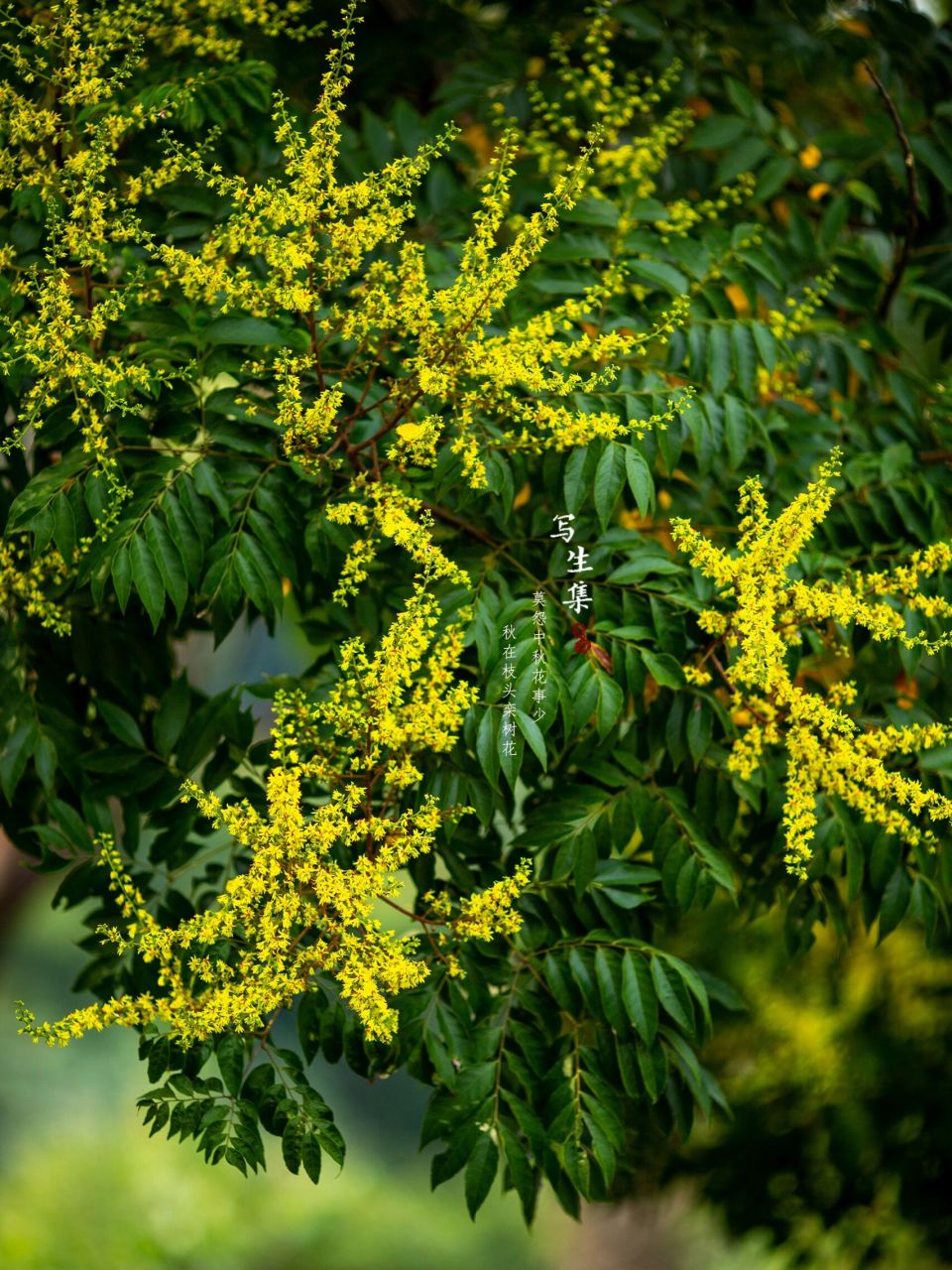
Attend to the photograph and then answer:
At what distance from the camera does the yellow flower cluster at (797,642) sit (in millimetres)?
2127

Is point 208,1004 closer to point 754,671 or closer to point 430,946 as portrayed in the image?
point 430,946

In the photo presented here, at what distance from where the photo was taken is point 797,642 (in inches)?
89.0

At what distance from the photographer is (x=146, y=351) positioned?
2322 mm

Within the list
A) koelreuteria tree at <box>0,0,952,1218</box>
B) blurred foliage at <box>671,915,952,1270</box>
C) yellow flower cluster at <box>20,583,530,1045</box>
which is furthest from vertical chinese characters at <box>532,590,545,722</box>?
blurred foliage at <box>671,915,952,1270</box>

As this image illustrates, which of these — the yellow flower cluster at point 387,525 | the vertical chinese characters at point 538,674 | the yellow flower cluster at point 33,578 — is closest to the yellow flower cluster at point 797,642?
the vertical chinese characters at point 538,674

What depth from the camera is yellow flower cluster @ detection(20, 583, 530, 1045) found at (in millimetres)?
1933

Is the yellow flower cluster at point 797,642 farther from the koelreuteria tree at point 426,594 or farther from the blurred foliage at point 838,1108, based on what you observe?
the blurred foliage at point 838,1108

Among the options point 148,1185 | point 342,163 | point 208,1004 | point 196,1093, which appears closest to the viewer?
point 208,1004

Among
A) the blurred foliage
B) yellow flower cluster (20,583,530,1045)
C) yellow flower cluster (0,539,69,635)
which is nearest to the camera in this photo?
yellow flower cluster (20,583,530,1045)

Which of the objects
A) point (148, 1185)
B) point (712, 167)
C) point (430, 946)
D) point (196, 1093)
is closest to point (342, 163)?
point (712, 167)

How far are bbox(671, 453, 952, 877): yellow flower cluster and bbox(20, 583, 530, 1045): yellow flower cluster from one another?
44 cm

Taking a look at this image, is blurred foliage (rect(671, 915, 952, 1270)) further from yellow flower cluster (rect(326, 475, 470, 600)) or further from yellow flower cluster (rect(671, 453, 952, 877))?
yellow flower cluster (rect(326, 475, 470, 600))

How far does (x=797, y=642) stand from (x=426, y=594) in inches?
25.0

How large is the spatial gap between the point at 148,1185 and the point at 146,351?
5.85 metres
